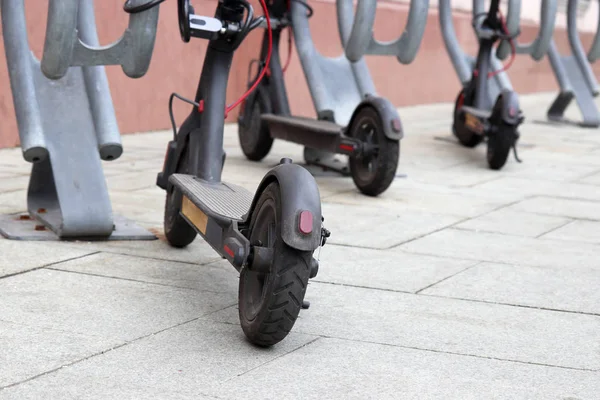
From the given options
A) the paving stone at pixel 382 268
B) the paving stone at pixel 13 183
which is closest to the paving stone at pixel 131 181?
the paving stone at pixel 13 183

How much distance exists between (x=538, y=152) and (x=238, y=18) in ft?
17.9

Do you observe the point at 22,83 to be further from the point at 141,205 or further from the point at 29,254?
the point at 141,205

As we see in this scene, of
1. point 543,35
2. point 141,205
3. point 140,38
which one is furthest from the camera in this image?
point 543,35

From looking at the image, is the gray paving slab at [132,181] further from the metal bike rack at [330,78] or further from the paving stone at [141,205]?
the metal bike rack at [330,78]

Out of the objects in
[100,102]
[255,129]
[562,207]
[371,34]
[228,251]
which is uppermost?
[371,34]

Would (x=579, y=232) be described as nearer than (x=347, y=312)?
No

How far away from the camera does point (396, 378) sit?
3055 mm

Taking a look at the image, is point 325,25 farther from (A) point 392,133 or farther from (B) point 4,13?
(B) point 4,13

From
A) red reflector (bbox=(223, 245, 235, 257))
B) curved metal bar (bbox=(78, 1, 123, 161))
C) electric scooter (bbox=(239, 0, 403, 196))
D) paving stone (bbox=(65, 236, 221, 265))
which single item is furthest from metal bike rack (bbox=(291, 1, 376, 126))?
red reflector (bbox=(223, 245, 235, 257))

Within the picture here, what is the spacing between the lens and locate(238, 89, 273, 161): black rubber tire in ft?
24.5

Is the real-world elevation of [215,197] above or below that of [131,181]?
above

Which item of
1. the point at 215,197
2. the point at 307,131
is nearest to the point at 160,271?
the point at 215,197

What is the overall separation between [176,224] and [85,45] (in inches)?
33.1

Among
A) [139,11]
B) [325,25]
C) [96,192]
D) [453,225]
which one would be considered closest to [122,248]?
[96,192]
